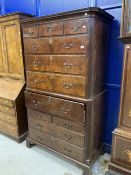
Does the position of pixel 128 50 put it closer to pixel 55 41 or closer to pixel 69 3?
pixel 55 41

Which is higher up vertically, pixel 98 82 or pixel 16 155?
pixel 98 82

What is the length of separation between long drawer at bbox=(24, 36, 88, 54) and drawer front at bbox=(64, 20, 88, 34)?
62mm

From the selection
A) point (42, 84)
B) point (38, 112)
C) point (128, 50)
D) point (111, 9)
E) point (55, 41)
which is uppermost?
point (111, 9)

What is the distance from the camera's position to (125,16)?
140cm

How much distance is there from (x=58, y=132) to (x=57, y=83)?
598 mm

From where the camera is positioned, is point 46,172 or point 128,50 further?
point 46,172

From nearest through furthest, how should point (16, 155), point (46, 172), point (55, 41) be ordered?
point (55, 41)
point (46, 172)
point (16, 155)

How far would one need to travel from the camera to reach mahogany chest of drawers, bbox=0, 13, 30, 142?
222 cm

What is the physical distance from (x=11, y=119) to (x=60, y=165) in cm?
98

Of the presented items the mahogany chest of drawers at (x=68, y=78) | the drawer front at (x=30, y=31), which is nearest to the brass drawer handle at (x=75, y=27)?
the mahogany chest of drawers at (x=68, y=78)

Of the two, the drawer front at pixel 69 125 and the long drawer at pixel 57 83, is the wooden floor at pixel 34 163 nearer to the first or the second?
the drawer front at pixel 69 125

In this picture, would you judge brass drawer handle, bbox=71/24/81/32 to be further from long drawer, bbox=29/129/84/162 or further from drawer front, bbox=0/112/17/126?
drawer front, bbox=0/112/17/126

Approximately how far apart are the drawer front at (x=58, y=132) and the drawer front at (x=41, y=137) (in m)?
0.06

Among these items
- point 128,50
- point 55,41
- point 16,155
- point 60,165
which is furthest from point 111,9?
point 16,155
